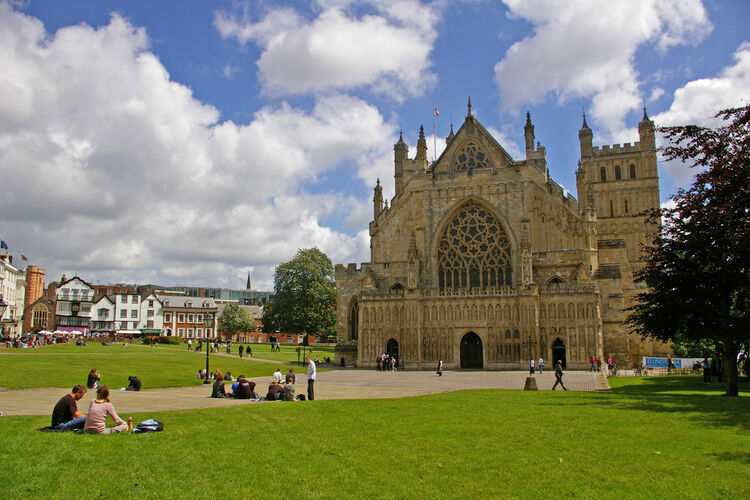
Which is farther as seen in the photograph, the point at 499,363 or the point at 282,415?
the point at 499,363

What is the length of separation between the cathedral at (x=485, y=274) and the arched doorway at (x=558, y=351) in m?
0.08

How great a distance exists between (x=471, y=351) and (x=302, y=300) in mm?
→ 30016

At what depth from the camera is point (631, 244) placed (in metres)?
67.8

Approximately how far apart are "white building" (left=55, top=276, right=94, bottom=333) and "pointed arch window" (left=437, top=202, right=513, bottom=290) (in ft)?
224

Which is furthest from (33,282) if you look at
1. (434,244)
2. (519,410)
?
(519,410)

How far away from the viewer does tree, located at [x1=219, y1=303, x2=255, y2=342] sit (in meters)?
93.6

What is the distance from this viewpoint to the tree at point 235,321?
307ft

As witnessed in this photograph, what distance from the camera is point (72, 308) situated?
309 ft

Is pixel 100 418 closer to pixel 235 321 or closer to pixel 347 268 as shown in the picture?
pixel 347 268

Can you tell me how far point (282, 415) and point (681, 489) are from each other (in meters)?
9.66

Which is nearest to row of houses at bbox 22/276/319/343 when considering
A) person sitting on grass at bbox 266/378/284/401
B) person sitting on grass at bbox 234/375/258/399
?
person sitting on grass at bbox 234/375/258/399

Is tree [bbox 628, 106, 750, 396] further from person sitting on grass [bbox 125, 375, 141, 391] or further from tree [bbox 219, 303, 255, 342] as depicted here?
tree [bbox 219, 303, 255, 342]

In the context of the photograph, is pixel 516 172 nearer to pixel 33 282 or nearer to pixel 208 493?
pixel 208 493

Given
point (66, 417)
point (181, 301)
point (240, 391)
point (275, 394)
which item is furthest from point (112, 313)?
point (66, 417)
